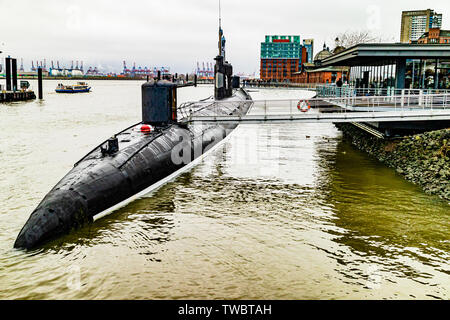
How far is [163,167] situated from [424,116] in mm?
12911

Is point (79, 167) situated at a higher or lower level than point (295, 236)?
higher

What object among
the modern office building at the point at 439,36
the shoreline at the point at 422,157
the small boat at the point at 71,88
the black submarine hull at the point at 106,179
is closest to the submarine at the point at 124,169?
the black submarine hull at the point at 106,179

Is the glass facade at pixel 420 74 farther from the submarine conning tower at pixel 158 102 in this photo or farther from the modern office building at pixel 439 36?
the modern office building at pixel 439 36

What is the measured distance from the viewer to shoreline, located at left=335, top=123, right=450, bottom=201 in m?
17.8

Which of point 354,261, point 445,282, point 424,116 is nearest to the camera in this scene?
point 445,282

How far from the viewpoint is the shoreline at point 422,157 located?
17.8 metres

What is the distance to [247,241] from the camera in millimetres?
12883

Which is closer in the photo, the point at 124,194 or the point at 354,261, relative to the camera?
the point at 354,261

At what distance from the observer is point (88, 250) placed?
471 inches

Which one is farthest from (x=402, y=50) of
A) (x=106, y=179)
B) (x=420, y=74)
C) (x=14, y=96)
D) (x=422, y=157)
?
(x=14, y=96)
